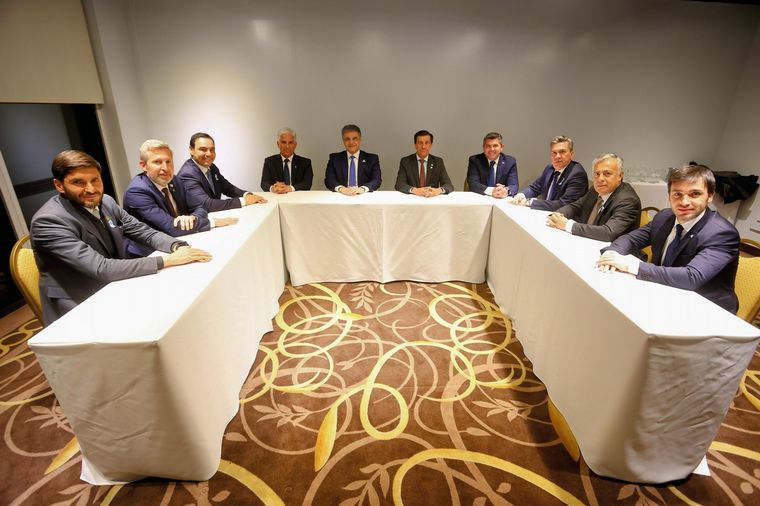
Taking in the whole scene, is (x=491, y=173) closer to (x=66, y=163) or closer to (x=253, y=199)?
(x=253, y=199)

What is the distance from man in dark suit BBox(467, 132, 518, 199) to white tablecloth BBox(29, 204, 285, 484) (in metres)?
2.58

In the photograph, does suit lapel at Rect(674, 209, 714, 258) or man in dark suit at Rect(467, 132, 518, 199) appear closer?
suit lapel at Rect(674, 209, 714, 258)

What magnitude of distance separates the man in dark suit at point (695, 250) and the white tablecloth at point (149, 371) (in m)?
1.78

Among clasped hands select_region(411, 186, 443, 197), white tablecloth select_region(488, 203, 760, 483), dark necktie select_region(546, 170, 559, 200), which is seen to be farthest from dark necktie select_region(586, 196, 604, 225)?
clasped hands select_region(411, 186, 443, 197)

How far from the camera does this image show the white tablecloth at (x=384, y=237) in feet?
9.37

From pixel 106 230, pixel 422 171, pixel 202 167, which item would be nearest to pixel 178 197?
pixel 202 167

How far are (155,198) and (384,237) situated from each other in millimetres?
1587

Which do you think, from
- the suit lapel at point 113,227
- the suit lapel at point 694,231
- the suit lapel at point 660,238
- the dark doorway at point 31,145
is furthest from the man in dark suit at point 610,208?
the dark doorway at point 31,145

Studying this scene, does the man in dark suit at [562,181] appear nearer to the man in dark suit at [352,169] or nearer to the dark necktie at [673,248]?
the dark necktie at [673,248]

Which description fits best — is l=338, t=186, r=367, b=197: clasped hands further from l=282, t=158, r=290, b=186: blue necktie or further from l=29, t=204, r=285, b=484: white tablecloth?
l=29, t=204, r=285, b=484: white tablecloth

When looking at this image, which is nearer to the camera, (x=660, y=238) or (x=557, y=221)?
(x=660, y=238)

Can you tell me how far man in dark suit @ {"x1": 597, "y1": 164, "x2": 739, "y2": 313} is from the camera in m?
1.50

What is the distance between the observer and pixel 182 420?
1.31 metres

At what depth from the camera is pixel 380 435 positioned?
5.54 ft
